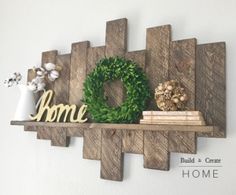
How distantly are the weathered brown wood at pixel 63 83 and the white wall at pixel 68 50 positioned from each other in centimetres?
8

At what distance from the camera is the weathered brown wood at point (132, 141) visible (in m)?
1.04

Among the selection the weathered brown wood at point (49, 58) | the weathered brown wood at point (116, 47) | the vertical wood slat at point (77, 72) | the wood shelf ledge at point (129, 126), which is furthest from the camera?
the weathered brown wood at point (49, 58)

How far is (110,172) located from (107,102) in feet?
0.92

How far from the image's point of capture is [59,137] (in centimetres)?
125

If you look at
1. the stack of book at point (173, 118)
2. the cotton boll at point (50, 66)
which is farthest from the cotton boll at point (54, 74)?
the stack of book at point (173, 118)

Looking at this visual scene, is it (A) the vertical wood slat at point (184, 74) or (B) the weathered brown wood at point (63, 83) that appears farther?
(B) the weathered brown wood at point (63, 83)

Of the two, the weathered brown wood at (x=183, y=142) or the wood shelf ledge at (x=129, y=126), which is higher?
the wood shelf ledge at (x=129, y=126)

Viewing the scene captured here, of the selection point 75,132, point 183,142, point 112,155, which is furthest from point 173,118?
point 75,132

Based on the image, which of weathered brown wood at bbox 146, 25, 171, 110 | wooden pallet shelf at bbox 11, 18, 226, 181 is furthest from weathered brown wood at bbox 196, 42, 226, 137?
weathered brown wood at bbox 146, 25, 171, 110

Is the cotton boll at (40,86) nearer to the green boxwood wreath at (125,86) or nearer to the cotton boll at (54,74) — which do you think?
the cotton boll at (54,74)

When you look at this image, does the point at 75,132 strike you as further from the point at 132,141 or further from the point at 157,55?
the point at 157,55

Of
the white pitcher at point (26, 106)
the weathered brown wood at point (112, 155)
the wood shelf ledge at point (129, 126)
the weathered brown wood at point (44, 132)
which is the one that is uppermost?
the white pitcher at point (26, 106)

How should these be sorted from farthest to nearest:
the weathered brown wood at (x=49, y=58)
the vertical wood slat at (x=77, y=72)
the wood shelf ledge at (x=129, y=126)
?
the weathered brown wood at (x=49, y=58), the vertical wood slat at (x=77, y=72), the wood shelf ledge at (x=129, y=126)

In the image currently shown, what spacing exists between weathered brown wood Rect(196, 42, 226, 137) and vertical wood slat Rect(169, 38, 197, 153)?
2cm
